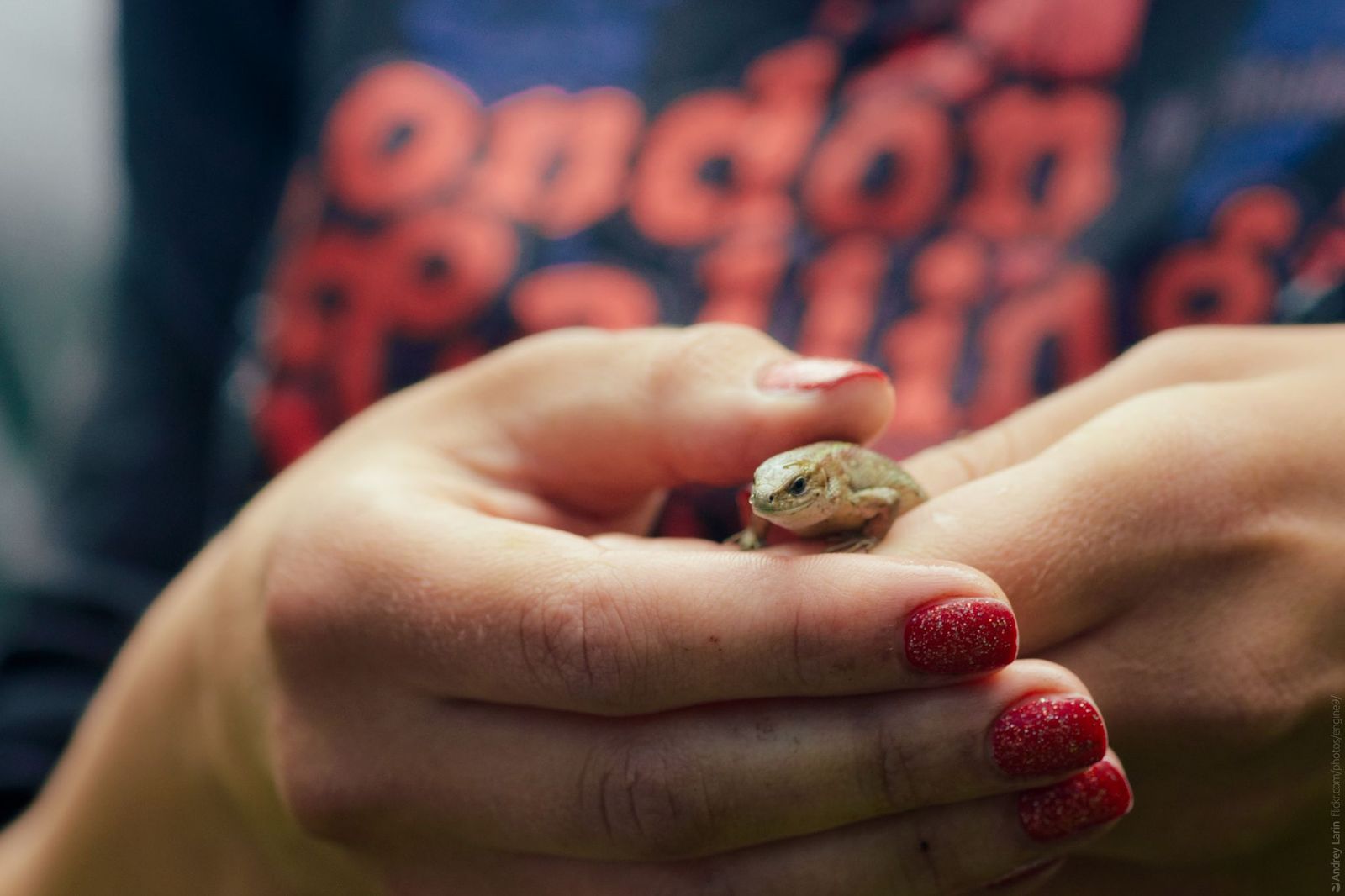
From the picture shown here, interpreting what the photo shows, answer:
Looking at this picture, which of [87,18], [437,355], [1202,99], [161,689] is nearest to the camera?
[161,689]

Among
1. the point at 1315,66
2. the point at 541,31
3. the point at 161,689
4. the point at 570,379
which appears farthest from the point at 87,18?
the point at 1315,66

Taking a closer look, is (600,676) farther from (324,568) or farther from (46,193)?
(46,193)

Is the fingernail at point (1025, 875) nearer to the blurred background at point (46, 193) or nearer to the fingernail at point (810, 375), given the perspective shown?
the fingernail at point (810, 375)

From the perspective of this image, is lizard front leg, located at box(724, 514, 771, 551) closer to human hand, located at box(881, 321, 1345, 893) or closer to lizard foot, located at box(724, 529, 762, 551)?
lizard foot, located at box(724, 529, 762, 551)

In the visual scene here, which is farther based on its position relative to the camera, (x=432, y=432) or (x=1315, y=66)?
(x=1315, y=66)

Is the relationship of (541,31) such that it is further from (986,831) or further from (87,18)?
(87,18)

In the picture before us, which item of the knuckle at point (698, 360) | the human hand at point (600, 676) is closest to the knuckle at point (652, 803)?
the human hand at point (600, 676)

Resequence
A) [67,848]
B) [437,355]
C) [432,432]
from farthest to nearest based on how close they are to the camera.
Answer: [437,355]
[67,848]
[432,432]

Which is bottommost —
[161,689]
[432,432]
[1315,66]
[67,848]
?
[67,848]
